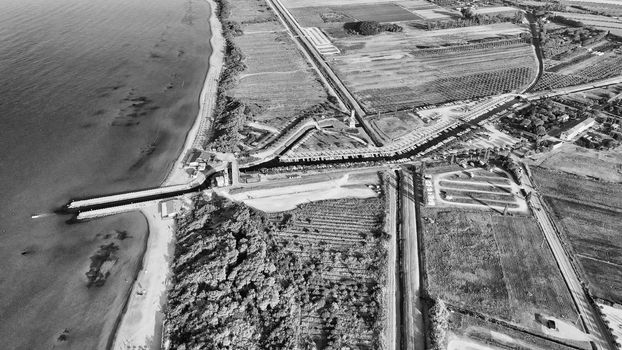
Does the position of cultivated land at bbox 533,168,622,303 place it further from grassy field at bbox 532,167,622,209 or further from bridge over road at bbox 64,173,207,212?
bridge over road at bbox 64,173,207,212

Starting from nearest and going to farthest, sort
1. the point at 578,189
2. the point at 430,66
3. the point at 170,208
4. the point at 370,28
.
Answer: the point at 170,208 < the point at 578,189 < the point at 430,66 < the point at 370,28

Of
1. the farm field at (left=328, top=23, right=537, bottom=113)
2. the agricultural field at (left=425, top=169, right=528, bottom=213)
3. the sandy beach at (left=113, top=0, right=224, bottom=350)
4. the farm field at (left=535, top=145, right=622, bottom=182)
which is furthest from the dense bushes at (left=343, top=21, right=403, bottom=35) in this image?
the sandy beach at (left=113, top=0, right=224, bottom=350)

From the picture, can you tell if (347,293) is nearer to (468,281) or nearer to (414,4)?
(468,281)

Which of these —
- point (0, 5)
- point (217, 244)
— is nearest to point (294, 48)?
point (217, 244)

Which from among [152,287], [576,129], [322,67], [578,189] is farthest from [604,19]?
[152,287]

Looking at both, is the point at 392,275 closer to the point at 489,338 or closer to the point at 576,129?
the point at 489,338

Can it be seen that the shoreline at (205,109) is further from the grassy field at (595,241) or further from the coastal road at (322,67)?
the grassy field at (595,241)
